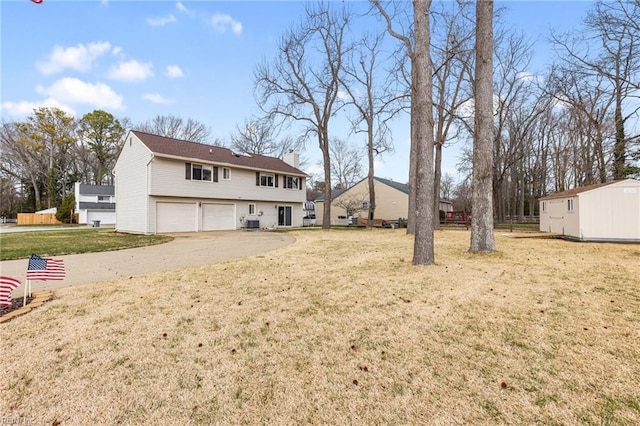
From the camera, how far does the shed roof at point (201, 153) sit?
58.6ft

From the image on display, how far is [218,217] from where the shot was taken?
→ 20516 mm

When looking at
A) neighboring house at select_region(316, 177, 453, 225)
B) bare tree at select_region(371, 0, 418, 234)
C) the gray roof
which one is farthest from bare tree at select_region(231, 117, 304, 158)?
bare tree at select_region(371, 0, 418, 234)

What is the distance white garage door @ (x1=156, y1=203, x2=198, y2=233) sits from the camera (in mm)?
17578

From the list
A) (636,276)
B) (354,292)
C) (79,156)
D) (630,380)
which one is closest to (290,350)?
(354,292)

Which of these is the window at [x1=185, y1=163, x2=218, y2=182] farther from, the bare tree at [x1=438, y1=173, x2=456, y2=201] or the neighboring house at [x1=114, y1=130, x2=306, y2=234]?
the bare tree at [x1=438, y1=173, x2=456, y2=201]

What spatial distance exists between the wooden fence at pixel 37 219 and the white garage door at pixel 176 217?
26.3 metres

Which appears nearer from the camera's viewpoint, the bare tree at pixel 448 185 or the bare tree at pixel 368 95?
the bare tree at pixel 368 95

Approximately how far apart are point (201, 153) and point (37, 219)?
2970 cm

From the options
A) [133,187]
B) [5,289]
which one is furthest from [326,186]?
[5,289]

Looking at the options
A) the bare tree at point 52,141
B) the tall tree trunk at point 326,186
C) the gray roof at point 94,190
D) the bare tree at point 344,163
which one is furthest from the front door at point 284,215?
the bare tree at point 52,141

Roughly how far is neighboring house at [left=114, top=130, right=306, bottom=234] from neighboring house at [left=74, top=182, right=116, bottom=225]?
A: 1782 centimetres

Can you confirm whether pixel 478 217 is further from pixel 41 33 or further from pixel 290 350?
pixel 41 33

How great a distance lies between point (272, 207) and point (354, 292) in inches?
787

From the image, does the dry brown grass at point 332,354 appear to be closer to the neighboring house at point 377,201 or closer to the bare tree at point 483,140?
the bare tree at point 483,140
